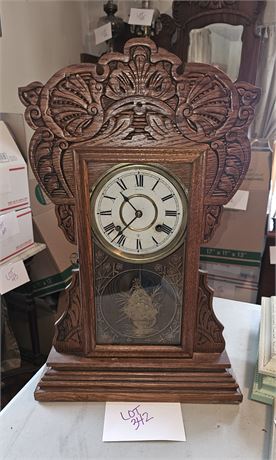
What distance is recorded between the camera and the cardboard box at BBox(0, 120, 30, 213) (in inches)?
39.9

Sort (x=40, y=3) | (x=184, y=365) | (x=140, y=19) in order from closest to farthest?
(x=184, y=365) < (x=140, y=19) < (x=40, y=3)

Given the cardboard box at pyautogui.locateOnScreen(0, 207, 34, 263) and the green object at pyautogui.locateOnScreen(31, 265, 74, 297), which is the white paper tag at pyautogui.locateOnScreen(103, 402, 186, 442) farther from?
the green object at pyautogui.locateOnScreen(31, 265, 74, 297)

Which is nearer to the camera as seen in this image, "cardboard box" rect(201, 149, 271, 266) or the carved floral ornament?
the carved floral ornament

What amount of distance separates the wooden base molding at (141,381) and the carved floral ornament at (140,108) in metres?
0.37

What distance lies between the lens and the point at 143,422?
0.59m

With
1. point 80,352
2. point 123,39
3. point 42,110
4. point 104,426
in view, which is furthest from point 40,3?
point 104,426

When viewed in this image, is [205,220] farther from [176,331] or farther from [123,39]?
[123,39]

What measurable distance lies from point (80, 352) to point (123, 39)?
1439 millimetres

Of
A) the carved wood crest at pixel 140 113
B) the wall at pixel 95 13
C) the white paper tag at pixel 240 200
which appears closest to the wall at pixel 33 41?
the wall at pixel 95 13

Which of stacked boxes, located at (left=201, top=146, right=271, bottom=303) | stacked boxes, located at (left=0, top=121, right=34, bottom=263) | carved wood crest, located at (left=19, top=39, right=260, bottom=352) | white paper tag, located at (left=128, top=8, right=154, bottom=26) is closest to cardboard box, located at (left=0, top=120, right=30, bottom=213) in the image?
stacked boxes, located at (left=0, top=121, right=34, bottom=263)

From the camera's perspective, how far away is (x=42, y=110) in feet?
1.76

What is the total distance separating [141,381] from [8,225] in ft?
2.14

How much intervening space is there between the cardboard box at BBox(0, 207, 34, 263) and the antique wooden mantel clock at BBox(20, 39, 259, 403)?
49 centimetres

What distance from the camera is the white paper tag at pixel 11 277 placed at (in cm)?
94
